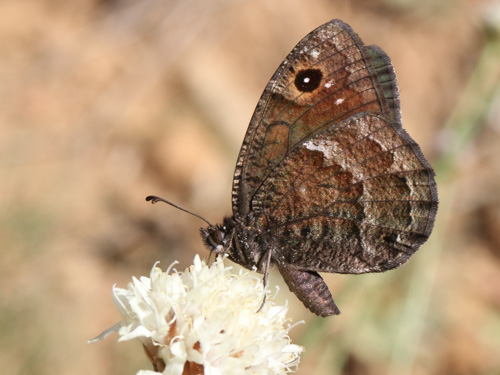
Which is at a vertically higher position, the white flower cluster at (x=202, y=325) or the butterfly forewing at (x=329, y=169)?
the butterfly forewing at (x=329, y=169)

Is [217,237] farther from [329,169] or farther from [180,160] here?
[180,160]

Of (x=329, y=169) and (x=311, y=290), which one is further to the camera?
(x=329, y=169)

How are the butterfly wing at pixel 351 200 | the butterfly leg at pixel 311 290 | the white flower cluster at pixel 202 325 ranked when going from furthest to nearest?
1. the butterfly wing at pixel 351 200
2. the butterfly leg at pixel 311 290
3. the white flower cluster at pixel 202 325

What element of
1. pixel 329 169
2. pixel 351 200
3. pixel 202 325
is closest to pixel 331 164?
pixel 329 169

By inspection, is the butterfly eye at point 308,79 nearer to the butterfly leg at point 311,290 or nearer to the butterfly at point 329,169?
the butterfly at point 329,169

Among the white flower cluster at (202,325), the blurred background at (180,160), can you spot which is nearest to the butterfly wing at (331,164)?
the white flower cluster at (202,325)

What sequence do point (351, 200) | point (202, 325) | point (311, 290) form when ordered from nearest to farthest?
1. point (202, 325)
2. point (311, 290)
3. point (351, 200)

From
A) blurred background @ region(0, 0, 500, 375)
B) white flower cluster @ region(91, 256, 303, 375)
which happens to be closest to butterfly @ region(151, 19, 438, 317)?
white flower cluster @ region(91, 256, 303, 375)
